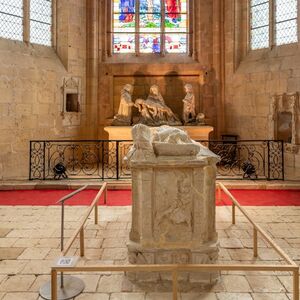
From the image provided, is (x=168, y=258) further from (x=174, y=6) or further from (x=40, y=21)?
(x=174, y=6)

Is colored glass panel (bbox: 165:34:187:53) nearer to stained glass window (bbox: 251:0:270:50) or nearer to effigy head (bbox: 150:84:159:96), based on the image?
effigy head (bbox: 150:84:159:96)

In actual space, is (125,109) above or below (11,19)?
below

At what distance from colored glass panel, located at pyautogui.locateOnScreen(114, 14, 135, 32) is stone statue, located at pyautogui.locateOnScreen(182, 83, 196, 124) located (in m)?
2.78

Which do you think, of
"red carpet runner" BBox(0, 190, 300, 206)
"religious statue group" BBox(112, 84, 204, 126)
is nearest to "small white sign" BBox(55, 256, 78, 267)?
"red carpet runner" BBox(0, 190, 300, 206)

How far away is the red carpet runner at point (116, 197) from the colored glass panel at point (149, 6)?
6.33 m

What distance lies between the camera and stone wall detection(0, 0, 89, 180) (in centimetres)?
876

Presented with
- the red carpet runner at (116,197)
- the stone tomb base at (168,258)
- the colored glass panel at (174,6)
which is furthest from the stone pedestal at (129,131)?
the stone tomb base at (168,258)

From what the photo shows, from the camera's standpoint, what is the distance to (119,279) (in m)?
3.31

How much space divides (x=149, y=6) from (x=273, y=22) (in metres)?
3.74

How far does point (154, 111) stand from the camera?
9.68m

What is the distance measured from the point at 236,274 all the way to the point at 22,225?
292 cm

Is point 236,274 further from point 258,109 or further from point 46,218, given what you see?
point 258,109

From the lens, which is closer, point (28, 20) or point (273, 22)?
point (273, 22)

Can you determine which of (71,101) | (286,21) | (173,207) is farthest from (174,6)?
(173,207)
